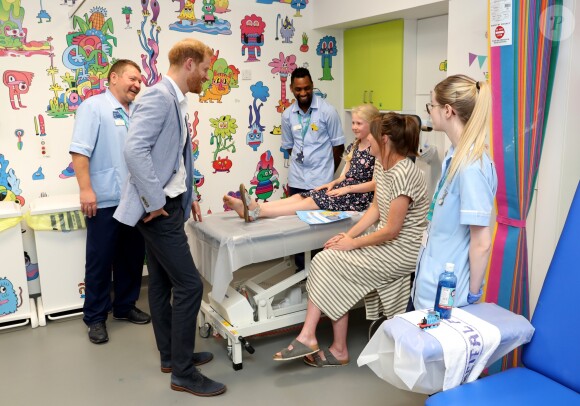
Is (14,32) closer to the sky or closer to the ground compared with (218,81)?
closer to the sky

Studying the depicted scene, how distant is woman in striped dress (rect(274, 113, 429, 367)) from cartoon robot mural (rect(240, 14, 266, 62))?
1861 mm

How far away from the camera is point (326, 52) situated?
15.2 ft

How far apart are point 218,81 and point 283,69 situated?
578mm

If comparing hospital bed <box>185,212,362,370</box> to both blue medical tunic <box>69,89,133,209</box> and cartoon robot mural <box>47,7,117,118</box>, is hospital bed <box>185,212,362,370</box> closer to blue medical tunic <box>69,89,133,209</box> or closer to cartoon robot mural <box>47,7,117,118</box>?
blue medical tunic <box>69,89,133,209</box>

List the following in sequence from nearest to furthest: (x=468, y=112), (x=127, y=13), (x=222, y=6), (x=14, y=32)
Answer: (x=468, y=112)
(x=14, y=32)
(x=127, y=13)
(x=222, y=6)

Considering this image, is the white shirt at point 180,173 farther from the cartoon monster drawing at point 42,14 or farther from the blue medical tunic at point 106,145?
the cartoon monster drawing at point 42,14

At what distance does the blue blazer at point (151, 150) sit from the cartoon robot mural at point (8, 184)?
161 cm

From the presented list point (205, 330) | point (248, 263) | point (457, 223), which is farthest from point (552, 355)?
point (205, 330)

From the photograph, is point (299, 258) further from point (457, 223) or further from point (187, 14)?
point (457, 223)

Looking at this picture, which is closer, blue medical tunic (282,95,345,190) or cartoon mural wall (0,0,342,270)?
cartoon mural wall (0,0,342,270)

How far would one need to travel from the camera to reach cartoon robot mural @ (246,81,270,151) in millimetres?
4426

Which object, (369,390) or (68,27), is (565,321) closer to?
(369,390)

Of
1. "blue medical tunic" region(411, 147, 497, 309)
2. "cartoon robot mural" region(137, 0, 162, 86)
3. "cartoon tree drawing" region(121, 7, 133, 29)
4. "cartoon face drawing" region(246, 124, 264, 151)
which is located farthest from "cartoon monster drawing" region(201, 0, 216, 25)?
"blue medical tunic" region(411, 147, 497, 309)

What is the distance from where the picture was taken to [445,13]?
367 centimetres
